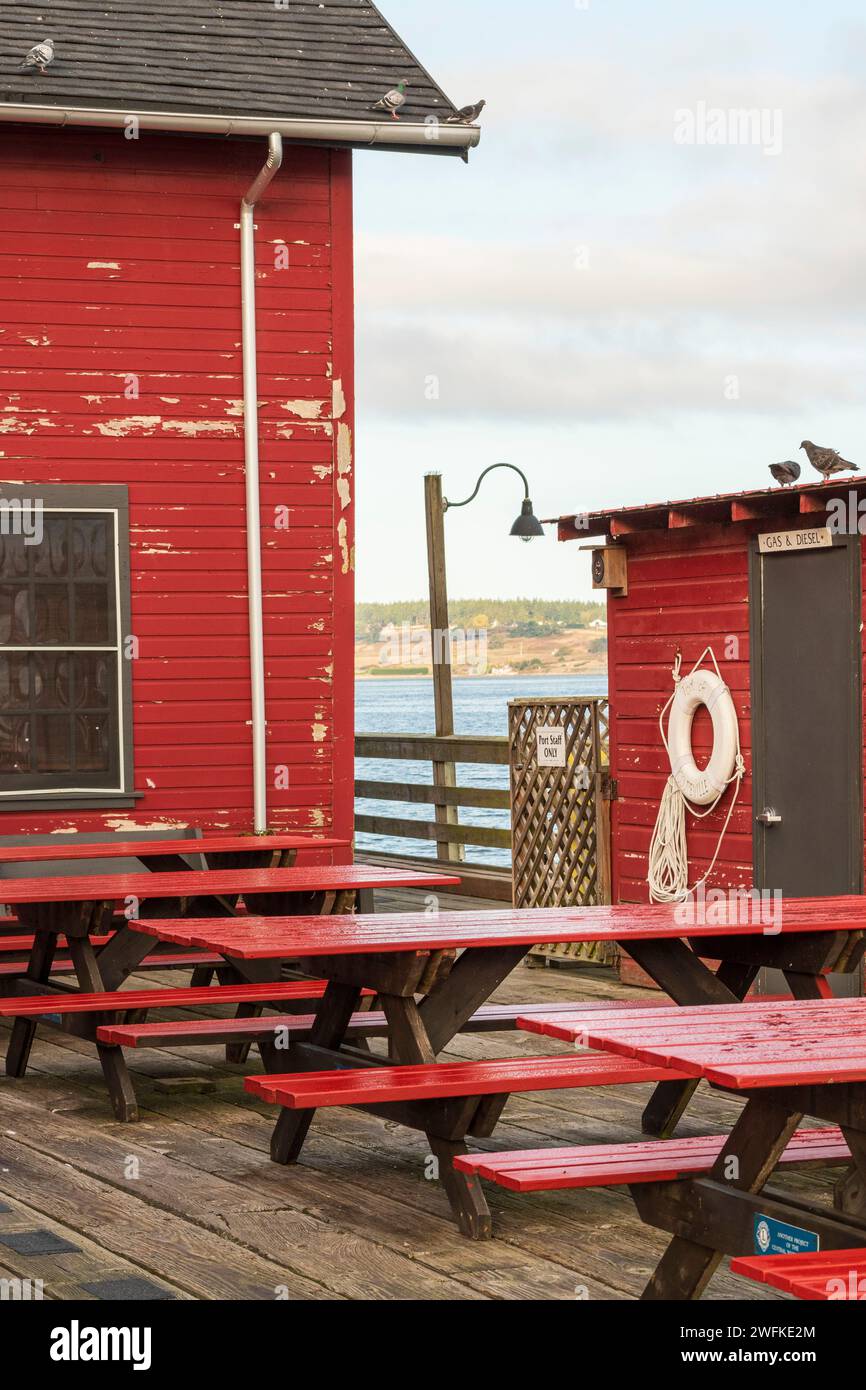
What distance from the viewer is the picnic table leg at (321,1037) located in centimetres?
496

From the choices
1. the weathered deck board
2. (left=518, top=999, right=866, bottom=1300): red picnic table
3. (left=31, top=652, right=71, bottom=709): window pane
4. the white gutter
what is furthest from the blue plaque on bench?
the white gutter

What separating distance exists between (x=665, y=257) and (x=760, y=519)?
46.2 metres

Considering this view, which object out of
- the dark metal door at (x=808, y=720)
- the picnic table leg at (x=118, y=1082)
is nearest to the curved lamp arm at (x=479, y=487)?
the dark metal door at (x=808, y=720)

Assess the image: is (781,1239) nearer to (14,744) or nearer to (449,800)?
(14,744)

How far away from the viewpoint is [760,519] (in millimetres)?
7504

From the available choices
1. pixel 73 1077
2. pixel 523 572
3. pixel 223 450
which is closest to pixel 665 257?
pixel 523 572

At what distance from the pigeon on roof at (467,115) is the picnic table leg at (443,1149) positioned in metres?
5.69

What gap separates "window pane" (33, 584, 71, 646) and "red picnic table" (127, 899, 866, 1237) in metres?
3.62

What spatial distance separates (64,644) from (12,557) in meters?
0.51

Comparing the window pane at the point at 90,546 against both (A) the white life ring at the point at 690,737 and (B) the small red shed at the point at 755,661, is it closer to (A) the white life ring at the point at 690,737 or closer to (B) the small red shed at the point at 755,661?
(B) the small red shed at the point at 755,661

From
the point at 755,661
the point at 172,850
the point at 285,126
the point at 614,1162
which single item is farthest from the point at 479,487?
the point at 614,1162

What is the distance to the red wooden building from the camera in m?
8.62

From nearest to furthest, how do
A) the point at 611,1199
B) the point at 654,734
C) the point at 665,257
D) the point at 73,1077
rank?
the point at 611,1199 → the point at 73,1077 → the point at 654,734 → the point at 665,257
